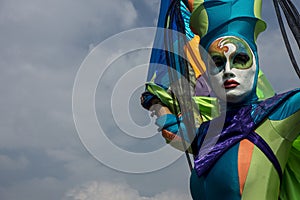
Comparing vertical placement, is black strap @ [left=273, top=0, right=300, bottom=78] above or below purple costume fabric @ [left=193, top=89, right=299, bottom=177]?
above

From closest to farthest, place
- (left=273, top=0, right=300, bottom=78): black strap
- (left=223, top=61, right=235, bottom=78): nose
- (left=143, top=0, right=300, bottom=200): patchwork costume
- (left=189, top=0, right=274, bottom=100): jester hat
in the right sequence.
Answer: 1. (left=273, top=0, right=300, bottom=78): black strap
2. (left=143, top=0, right=300, bottom=200): patchwork costume
3. (left=223, top=61, right=235, bottom=78): nose
4. (left=189, top=0, right=274, bottom=100): jester hat

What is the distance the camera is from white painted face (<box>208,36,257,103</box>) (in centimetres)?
292

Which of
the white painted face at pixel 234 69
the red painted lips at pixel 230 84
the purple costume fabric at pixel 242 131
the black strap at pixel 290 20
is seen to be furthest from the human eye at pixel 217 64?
the black strap at pixel 290 20

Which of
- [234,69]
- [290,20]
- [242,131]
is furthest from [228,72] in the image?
[290,20]

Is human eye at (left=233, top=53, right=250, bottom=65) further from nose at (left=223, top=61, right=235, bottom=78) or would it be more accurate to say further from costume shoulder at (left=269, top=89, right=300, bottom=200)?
costume shoulder at (left=269, top=89, right=300, bottom=200)

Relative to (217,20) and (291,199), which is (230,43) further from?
(291,199)

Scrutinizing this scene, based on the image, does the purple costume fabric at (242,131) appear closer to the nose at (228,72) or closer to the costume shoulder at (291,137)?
the costume shoulder at (291,137)

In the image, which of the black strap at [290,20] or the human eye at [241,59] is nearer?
the black strap at [290,20]

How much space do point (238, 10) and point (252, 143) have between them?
0.88 m

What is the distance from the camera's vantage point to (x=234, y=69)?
2924mm

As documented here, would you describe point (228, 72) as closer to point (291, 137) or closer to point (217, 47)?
point (217, 47)

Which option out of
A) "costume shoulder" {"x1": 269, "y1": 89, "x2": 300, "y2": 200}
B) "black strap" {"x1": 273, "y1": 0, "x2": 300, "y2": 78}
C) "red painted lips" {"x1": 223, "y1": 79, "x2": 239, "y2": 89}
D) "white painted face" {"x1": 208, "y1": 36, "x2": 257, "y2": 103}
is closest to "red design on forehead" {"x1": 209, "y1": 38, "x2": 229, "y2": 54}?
"white painted face" {"x1": 208, "y1": 36, "x2": 257, "y2": 103}

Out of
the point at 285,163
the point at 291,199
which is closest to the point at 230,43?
the point at 285,163

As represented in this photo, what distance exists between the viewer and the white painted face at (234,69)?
2920mm
